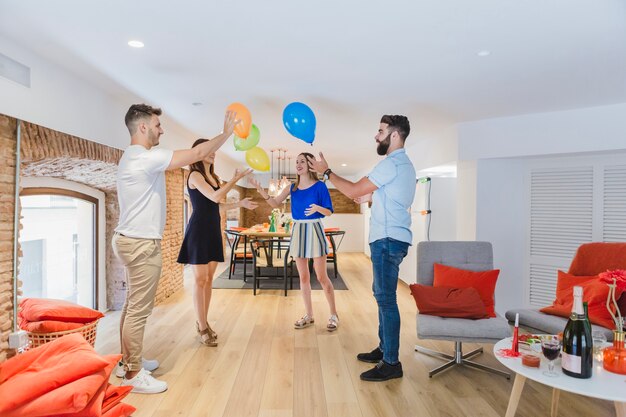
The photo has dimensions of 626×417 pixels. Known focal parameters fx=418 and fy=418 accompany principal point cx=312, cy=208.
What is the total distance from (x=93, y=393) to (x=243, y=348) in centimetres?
193

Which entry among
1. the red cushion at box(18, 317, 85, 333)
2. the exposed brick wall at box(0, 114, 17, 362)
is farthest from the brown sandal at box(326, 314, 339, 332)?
the exposed brick wall at box(0, 114, 17, 362)

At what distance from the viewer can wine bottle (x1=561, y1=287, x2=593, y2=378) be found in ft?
5.63

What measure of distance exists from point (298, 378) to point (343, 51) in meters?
2.07

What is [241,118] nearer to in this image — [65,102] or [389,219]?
[65,102]

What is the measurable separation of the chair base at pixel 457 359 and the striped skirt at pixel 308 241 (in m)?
1.10

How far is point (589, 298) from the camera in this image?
A: 2.79 meters

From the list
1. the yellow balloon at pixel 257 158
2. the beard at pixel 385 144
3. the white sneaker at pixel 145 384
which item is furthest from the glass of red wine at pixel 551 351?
the yellow balloon at pixel 257 158

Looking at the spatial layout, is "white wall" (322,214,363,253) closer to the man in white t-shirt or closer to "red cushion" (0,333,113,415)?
the man in white t-shirt

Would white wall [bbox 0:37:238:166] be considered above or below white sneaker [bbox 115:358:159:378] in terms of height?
above

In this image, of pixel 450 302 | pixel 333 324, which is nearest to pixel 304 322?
→ pixel 333 324

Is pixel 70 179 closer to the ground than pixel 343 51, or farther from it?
closer to the ground

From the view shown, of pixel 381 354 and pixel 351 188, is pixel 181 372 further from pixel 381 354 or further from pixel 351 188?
pixel 351 188

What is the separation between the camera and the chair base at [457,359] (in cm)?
274

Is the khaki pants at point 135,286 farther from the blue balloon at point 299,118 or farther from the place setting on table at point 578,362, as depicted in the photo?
the place setting on table at point 578,362
